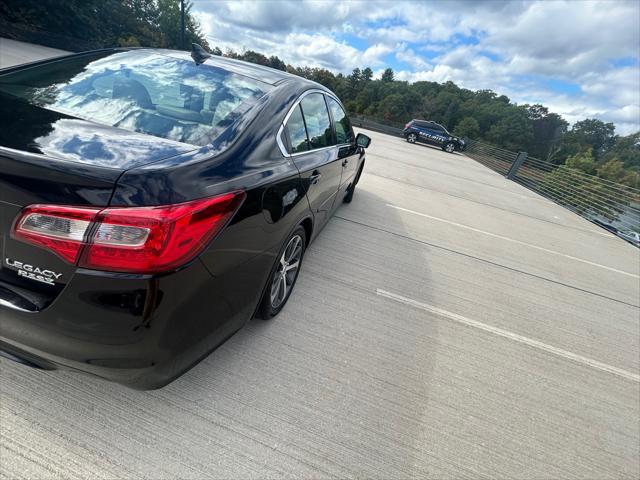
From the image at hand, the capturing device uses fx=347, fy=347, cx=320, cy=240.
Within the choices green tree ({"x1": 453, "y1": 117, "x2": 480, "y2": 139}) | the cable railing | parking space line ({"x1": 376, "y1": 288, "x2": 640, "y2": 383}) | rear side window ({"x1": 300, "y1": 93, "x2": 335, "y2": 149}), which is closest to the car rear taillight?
rear side window ({"x1": 300, "y1": 93, "x2": 335, "y2": 149})

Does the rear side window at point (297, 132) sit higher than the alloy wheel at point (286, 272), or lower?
higher

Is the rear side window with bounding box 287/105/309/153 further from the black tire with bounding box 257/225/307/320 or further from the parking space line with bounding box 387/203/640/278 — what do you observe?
the parking space line with bounding box 387/203/640/278

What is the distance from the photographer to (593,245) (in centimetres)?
803

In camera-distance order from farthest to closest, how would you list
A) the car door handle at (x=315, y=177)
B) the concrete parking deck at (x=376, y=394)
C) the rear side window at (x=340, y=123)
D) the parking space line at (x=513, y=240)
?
the parking space line at (x=513, y=240), the rear side window at (x=340, y=123), the car door handle at (x=315, y=177), the concrete parking deck at (x=376, y=394)

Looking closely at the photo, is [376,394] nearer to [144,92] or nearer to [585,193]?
[144,92]

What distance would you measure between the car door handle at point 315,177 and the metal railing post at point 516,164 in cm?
1907

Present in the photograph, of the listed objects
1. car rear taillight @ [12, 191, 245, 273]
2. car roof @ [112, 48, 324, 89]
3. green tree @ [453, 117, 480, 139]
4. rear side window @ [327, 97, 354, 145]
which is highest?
car roof @ [112, 48, 324, 89]

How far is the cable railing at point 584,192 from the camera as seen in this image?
10938mm

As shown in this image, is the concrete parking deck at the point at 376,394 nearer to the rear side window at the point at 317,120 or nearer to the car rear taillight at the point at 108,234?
the car rear taillight at the point at 108,234

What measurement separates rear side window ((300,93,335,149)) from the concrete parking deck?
1.34 m

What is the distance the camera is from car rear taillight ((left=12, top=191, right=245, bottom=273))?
1.29 meters

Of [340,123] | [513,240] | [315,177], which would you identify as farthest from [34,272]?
[513,240]

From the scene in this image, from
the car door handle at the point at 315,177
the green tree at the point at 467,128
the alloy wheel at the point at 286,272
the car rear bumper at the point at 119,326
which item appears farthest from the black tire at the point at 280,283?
the green tree at the point at 467,128

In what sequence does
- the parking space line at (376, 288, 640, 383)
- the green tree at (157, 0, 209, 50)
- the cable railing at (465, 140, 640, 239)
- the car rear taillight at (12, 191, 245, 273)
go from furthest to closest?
the green tree at (157, 0, 209, 50)
the cable railing at (465, 140, 640, 239)
the parking space line at (376, 288, 640, 383)
the car rear taillight at (12, 191, 245, 273)
